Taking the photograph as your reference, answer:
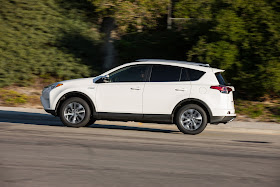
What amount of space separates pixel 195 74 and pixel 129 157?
11.7 feet

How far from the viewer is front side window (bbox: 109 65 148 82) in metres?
10.4

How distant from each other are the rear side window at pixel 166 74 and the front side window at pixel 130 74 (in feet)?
0.75

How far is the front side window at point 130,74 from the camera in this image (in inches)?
410

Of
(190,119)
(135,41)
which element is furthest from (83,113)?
(135,41)

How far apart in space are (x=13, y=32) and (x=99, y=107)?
8.16 metres

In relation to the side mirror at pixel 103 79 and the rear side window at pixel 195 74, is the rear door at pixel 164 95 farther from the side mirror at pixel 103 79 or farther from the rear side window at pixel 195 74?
the side mirror at pixel 103 79

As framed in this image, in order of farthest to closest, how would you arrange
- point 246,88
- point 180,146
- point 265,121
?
point 246,88, point 265,121, point 180,146

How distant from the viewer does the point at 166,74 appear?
10.3 metres

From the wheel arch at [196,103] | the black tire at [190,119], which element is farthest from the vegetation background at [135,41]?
the black tire at [190,119]

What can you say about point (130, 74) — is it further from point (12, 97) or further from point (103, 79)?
point (12, 97)

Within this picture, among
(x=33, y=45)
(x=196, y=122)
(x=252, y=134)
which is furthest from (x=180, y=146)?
(x=33, y=45)

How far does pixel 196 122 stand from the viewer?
10.2m

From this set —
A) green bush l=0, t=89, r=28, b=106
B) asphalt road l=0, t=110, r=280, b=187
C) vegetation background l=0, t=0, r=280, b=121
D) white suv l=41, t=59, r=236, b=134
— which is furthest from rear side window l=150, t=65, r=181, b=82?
green bush l=0, t=89, r=28, b=106

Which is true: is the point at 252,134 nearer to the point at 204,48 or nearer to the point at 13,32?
the point at 204,48
